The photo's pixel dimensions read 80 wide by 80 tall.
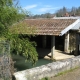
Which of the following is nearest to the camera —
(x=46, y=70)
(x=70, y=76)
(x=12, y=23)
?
(x=46, y=70)

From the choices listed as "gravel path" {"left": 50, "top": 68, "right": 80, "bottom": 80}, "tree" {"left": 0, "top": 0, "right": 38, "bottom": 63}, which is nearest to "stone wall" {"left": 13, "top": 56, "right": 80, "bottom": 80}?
"gravel path" {"left": 50, "top": 68, "right": 80, "bottom": 80}

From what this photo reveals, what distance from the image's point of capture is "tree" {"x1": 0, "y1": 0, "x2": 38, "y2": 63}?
1274 centimetres

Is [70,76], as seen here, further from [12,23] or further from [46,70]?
[12,23]

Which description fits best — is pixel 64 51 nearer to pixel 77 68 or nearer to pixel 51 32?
pixel 51 32

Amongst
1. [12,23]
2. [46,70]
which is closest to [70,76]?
[46,70]

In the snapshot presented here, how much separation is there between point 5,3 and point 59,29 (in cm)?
842

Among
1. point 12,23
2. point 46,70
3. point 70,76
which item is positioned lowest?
point 70,76

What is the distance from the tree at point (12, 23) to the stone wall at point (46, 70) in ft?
15.1

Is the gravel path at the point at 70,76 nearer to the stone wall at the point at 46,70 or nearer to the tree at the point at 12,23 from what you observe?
the stone wall at the point at 46,70

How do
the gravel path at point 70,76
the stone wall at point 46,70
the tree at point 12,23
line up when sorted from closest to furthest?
1. the stone wall at point 46,70
2. the gravel path at point 70,76
3. the tree at point 12,23

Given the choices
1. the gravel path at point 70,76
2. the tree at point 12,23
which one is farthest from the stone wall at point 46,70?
the tree at point 12,23

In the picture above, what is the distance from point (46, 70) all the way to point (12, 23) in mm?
6678

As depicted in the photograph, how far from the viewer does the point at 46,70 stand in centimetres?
759

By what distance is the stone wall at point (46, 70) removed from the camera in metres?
6.86
